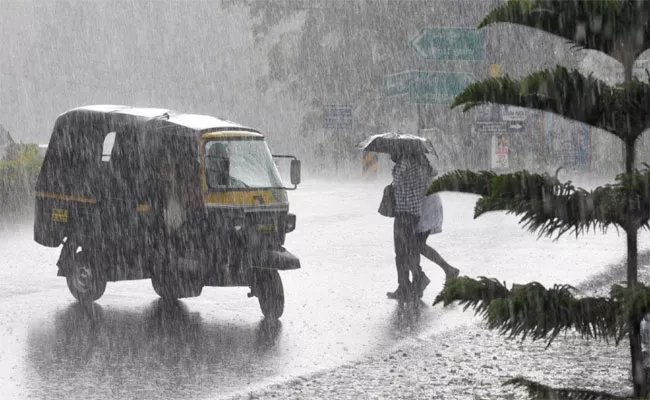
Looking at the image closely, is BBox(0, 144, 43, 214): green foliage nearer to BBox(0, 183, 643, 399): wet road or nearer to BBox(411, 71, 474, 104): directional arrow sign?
BBox(0, 183, 643, 399): wet road

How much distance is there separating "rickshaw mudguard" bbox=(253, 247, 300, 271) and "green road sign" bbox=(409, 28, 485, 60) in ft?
43.4

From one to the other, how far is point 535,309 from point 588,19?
1251 mm

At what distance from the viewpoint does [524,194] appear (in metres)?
5.71

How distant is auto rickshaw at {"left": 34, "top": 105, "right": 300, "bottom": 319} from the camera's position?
1170 cm

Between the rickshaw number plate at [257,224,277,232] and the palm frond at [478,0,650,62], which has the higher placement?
the palm frond at [478,0,650,62]

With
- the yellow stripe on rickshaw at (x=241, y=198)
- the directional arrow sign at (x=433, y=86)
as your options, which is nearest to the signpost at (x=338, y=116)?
the directional arrow sign at (x=433, y=86)

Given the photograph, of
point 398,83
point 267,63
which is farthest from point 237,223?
point 267,63

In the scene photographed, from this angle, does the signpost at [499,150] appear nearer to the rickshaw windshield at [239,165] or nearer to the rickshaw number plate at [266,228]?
the rickshaw windshield at [239,165]

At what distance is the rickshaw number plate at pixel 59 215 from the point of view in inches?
491

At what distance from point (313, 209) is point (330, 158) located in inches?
801

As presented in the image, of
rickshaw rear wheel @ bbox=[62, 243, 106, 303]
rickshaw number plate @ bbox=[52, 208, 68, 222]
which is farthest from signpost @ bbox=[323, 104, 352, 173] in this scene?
rickshaw rear wheel @ bbox=[62, 243, 106, 303]

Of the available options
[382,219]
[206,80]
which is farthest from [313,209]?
[206,80]

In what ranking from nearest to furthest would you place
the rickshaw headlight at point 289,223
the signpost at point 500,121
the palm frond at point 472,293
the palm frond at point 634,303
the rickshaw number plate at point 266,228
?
the palm frond at point 634,303 → the palm frond at point 472,293 → the rickshaw number plate at point 266,228 → the rickshaw headlight at point 289,223 → the signpost at point 500,121

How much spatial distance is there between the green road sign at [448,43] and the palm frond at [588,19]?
18489 millimetres
